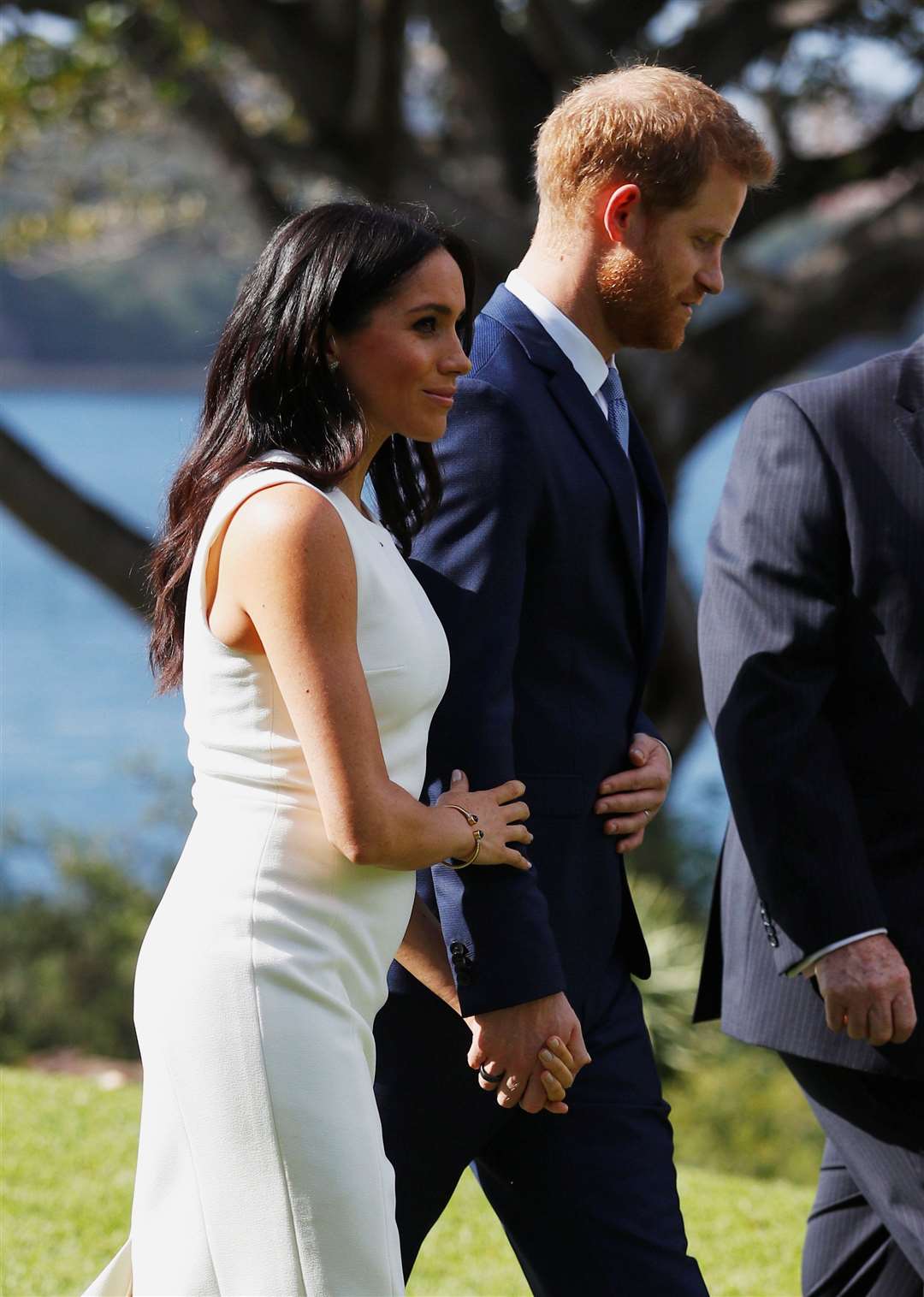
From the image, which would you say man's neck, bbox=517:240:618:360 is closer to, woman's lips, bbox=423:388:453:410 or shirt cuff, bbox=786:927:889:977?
woman's lips, bbox=423:388:453:410

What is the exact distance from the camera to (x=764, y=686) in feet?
9.05

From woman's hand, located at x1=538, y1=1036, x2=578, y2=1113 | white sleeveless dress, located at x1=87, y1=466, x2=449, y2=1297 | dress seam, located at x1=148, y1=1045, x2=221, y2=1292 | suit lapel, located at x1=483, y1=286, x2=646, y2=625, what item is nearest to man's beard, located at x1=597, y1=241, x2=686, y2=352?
suit lapel, located at x1=483, y1=286, x2=646, y2=625

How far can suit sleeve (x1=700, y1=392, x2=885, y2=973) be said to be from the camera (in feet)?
8.93

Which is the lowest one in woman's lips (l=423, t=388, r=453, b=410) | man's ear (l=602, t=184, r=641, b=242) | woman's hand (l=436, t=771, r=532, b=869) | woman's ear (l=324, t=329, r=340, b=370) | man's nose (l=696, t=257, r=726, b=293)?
woman's hand (l=436, t=771, r=532, b=869)

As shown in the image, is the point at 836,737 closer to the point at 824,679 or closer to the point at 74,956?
the point at 824,679

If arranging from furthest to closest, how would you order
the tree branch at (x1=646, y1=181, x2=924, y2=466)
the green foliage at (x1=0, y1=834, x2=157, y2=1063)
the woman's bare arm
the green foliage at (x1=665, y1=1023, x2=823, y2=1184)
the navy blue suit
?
the tree branch at (x1=646, y1=181, x2=924, y2=466), the green foliage at (x1=0, y1=834, x2=157, y2=1063), the green foliage at (x1=665, y1=1023, x2=823, y2=1184), the navy blue suit, the woman's bare arm

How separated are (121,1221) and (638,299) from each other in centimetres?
291

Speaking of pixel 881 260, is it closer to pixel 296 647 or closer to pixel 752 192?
pixel 752 192

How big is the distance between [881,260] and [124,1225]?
262 inches

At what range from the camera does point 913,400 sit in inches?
114

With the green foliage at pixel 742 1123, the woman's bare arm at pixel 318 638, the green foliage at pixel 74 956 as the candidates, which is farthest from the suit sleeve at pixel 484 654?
the green foliage at pixel 74 956

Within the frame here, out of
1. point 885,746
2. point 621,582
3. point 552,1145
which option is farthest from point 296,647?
point 885,746

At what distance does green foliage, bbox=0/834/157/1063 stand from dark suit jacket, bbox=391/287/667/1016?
20.4 ft

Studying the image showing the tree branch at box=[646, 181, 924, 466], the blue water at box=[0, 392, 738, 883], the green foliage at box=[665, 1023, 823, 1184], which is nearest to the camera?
the green foliage at box=[665, 1023, 823, 1184]
